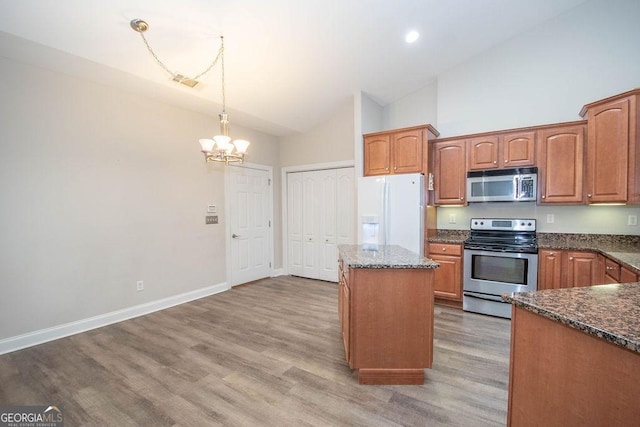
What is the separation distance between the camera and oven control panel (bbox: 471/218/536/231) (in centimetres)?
355

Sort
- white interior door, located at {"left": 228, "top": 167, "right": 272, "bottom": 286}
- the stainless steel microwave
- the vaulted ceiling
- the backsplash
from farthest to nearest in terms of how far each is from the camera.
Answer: white interior door, located at {"left": 228, "top": 167, "right": 272, "bottom": 286}, the stainless steel microwave, the backsplash, the vaulted ceiling

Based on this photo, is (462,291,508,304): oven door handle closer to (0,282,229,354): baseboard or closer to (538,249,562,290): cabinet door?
(538,249,562,290): cabinet door

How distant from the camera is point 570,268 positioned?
2994 millimetres

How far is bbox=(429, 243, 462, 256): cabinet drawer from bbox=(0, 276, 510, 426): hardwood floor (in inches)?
31.9

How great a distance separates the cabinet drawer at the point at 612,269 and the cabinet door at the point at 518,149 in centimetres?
131

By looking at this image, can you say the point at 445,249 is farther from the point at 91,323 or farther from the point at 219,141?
the point at 91,323

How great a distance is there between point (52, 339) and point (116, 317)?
0.55m

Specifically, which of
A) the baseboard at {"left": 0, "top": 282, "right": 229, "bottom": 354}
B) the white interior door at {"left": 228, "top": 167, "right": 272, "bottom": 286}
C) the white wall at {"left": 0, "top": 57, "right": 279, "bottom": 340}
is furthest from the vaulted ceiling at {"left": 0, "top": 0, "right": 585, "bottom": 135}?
the baseboard at {"left": 0, "top": 282, "right": 229, "bottom": 354}

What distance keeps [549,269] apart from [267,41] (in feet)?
13.1

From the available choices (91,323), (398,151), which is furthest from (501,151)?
(91,323)

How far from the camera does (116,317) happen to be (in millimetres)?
3240

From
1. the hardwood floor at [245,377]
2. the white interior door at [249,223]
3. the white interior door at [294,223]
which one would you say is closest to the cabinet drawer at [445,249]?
the hardwood floor at [245,377]

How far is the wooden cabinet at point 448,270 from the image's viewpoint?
11.7 feet

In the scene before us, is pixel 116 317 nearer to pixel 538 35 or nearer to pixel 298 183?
pixel 298 183
